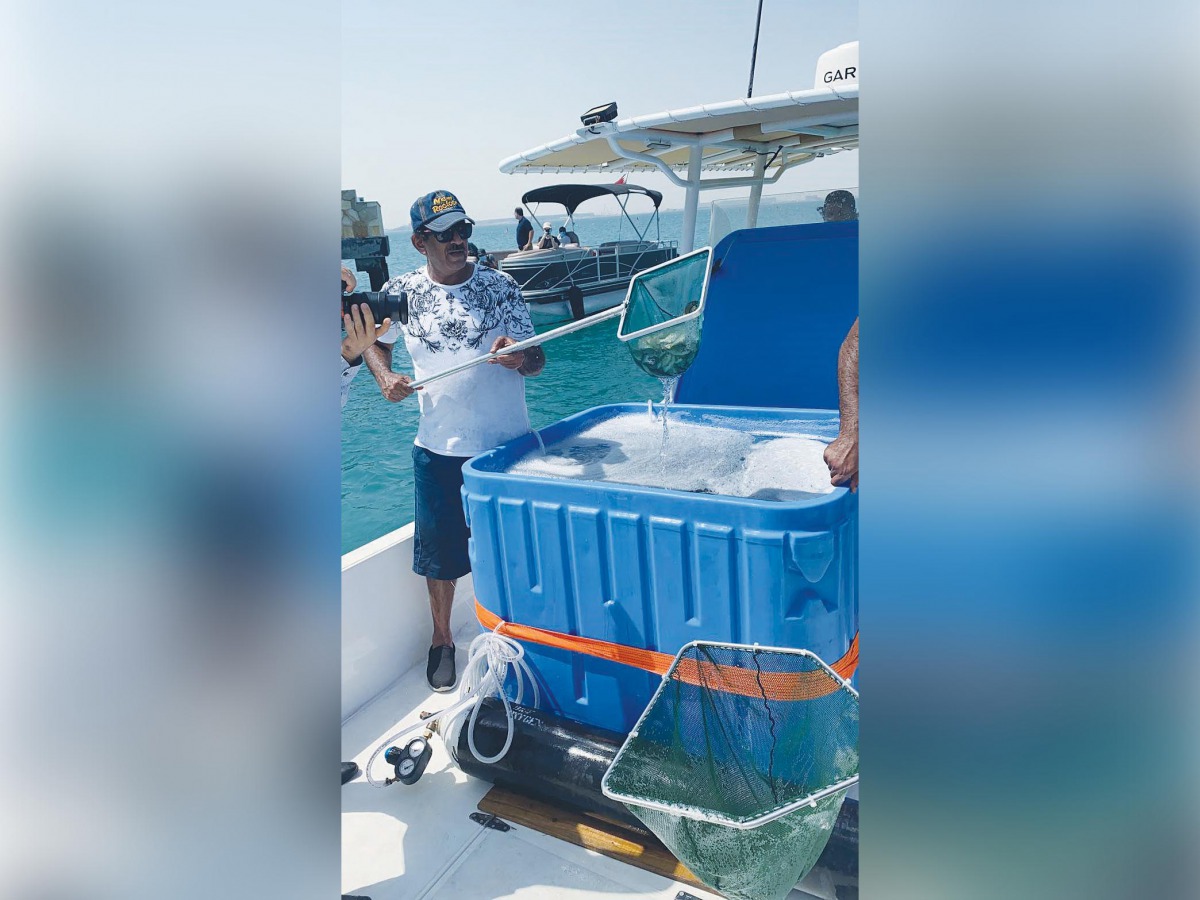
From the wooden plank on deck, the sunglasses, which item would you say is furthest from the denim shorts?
the wooden plank on deck

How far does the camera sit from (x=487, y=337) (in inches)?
116

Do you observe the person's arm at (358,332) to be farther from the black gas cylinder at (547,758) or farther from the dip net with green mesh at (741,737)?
the dip net with green mesh at (741,737)

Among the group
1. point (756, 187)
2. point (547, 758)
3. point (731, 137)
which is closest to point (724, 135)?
point (731, 137)

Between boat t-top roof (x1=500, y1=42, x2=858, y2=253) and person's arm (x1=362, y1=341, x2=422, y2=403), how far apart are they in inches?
89.8

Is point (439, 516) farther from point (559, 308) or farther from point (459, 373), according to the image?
point (559, 308)

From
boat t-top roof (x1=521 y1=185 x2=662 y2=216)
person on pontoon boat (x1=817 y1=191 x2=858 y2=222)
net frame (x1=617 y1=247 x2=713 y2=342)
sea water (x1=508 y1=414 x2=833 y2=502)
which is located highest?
boat t-top roof (x1=521 y1=185 x2=662 y2=216)

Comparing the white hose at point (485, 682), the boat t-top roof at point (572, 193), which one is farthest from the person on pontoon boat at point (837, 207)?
the boat t-top roof at point (572, 193)

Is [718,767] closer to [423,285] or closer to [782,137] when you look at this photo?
[423,285]

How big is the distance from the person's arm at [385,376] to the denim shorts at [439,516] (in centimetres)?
23

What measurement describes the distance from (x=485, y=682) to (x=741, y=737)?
2.92 ft

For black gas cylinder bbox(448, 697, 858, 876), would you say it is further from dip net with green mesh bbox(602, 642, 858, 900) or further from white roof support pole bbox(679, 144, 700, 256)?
white roof support pole bbox(679, 144, 700, 256)

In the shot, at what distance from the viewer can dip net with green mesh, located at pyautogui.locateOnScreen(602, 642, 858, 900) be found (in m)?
1.48
